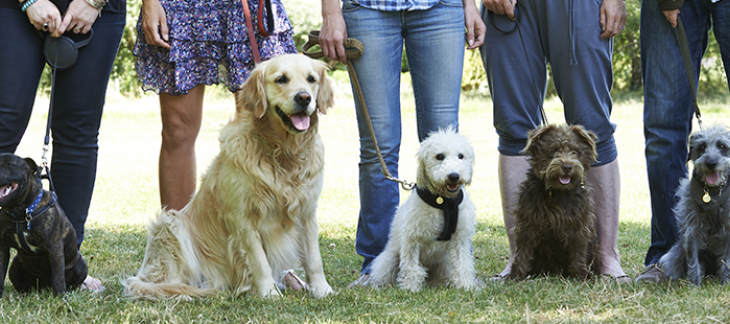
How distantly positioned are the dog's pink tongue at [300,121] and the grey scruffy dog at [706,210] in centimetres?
214

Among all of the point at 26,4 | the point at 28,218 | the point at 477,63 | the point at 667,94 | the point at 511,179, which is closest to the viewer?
the point at 28,218

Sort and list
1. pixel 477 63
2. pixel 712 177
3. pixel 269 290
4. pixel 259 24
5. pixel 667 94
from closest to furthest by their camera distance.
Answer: pixel 712 177 → pixel 269 290 → pixel 667 94 → pixel 259 24 → pixel 477 63

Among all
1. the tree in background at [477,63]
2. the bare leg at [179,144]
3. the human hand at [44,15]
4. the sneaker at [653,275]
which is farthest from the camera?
the tree in background at [477,63]

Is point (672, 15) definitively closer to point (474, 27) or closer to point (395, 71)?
point (474, 27)

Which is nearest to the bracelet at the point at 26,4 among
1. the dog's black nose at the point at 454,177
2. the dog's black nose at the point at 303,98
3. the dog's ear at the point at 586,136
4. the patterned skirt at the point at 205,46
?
the patterned skirt at the point at 205,46

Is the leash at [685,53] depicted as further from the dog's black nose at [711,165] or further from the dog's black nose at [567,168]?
the dog's black nose at [567,168]

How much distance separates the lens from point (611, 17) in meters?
4.01

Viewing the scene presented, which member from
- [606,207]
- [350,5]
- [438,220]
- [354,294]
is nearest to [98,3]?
[350,5]

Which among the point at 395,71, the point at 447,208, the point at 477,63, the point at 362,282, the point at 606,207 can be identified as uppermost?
the point at 395,71

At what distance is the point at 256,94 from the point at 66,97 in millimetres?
1083

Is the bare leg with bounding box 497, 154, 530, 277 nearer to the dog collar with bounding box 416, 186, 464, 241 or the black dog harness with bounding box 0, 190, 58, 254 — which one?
the dog collar with bounding box 416, 186, 464, 241

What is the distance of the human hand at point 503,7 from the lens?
4191 mm

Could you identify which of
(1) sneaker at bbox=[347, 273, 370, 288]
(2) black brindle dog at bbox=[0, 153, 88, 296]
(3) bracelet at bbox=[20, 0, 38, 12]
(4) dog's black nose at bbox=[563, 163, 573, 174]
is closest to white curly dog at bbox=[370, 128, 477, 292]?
(1) sneaker at bbox=[347, 273, 370, 288]

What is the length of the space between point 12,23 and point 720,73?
88.3 feet
